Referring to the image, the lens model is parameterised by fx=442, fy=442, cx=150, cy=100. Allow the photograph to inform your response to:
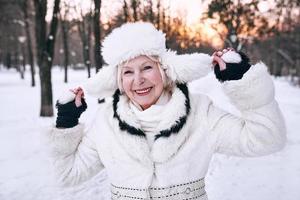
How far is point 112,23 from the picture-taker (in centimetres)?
2691

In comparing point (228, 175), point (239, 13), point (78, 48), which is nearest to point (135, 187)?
point (228, 175)

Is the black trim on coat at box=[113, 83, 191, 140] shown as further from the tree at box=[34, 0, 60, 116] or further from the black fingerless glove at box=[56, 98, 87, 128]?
the tree at box=[34, 0, 60, 116]

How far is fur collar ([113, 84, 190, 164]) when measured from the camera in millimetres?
2467

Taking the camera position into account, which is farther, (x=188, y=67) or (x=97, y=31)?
(x=97, y=31)

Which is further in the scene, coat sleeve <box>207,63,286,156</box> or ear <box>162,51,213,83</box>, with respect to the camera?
ear <box>162,51,213,83</box>

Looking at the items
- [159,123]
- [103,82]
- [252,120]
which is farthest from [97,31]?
[252,120]

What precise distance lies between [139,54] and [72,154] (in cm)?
72

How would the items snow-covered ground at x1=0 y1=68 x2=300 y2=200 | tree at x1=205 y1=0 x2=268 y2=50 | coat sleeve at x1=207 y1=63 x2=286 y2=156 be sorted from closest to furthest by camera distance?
coat sleeve at x1=207 y1=63 x2=286 y2=156 < snow-covered ground at x1=0 y1=68 x2=300 y2=200 < tree at x1=205 y1=0 x2=268 y2=50

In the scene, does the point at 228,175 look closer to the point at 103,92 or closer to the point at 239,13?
the point at 103,92

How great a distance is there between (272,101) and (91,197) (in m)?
4.22

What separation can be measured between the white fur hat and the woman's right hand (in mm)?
106

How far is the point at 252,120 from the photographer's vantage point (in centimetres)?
234

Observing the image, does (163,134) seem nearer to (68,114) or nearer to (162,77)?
(162,77)

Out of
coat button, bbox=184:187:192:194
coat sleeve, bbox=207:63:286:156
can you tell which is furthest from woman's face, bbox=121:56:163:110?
coat button, bbox=184:187:192:194
